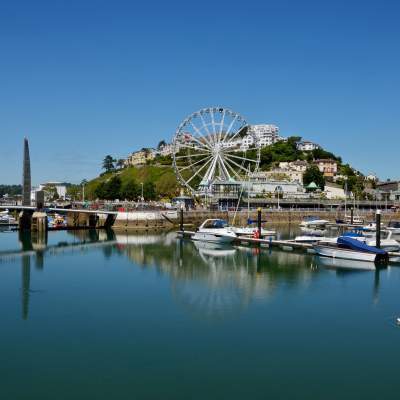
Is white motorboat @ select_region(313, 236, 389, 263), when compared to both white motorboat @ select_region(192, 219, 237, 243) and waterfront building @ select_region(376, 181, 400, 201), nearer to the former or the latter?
white motorboat @ select_region(192, 219, 237, 243)

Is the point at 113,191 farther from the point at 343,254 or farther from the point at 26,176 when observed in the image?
the point at 343,254

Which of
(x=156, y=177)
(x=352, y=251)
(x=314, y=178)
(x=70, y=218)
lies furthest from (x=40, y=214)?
(x=156, y=177)

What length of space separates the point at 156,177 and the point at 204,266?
4521 inches

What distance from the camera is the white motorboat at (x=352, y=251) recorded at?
39750 mm

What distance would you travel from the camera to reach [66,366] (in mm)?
18359

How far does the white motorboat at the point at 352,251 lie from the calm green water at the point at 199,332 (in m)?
2.50

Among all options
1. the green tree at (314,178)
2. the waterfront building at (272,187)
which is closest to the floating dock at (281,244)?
the waterfront building at (272,187)

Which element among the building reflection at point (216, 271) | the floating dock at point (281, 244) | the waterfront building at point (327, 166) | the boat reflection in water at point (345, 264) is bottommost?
the building reflection at point (216, 271)

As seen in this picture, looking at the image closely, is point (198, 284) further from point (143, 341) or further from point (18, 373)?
point (18, 373)

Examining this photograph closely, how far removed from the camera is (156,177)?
506 ft

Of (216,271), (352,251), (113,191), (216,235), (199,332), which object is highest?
(113,191)

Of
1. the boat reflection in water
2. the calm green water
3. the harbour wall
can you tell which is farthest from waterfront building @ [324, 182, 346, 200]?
the calm green water

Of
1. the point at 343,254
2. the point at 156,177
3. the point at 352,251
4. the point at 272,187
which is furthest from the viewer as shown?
the point at 156,177

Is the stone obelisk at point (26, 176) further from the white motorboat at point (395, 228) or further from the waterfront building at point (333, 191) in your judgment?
the waterfront building at point (333, 191)
